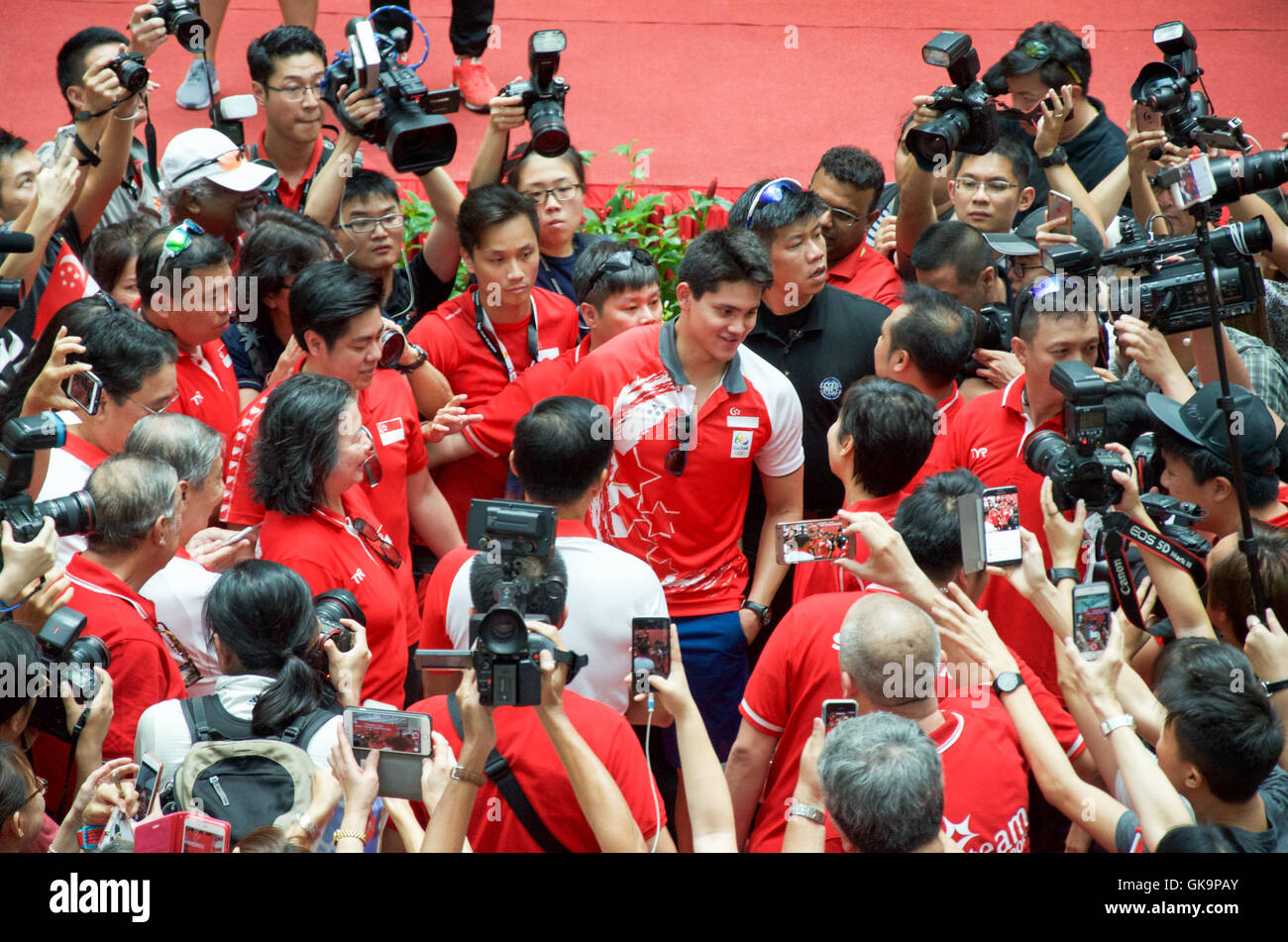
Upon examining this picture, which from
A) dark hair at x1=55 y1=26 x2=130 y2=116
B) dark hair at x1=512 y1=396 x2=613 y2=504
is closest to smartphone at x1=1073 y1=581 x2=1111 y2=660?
dark hair at x1=512 y1=396 x2=613 y2=504

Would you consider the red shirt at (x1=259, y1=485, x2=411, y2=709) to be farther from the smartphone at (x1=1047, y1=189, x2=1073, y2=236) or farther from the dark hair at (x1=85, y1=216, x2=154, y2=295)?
the smartphone at (x1=1047, y1=189, x2=1073, y2=236)

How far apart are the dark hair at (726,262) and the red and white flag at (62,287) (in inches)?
75.0

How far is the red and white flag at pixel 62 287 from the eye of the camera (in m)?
4.03

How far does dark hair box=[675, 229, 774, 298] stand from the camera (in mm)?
3650

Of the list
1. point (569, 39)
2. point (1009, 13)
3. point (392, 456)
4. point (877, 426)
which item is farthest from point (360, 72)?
point (1009, 13)

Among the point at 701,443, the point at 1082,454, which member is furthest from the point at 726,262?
the point at 1082,454

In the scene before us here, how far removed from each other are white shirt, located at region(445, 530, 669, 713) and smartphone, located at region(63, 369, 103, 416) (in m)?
1.09

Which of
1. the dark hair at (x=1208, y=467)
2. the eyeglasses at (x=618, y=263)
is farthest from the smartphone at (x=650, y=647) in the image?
the eyeglasses at (x=618, y=263)

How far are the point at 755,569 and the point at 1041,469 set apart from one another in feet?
3.74

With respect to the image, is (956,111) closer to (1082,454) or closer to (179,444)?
(1082,454)

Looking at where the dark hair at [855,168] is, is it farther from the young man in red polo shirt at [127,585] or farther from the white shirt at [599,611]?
the young man in red polo shirt at [127,585]

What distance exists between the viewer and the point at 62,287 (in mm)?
4047

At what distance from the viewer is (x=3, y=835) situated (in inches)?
91.0

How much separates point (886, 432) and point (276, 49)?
3285mm
